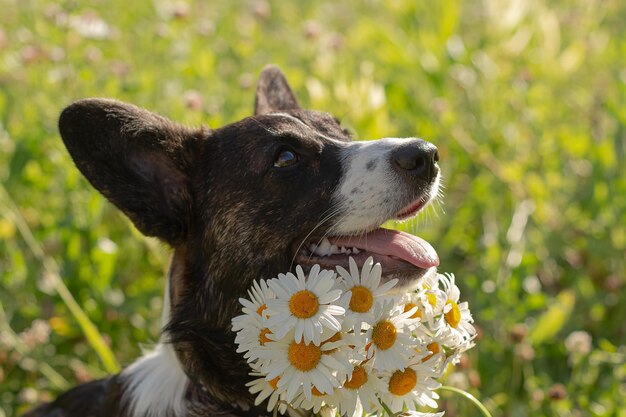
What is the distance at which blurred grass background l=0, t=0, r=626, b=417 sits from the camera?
3812mm

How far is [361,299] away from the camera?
210cm

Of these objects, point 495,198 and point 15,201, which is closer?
point 15,201

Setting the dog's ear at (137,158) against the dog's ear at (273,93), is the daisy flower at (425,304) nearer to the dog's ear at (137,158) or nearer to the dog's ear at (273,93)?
the dog's ear at (137,158)

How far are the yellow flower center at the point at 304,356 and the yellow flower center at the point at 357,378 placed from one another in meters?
0.12

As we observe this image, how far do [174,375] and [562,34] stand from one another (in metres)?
5.52

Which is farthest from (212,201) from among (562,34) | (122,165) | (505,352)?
(562,34)

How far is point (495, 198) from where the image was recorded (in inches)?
192

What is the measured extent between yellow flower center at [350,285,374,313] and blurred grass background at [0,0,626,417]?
3.67 ft

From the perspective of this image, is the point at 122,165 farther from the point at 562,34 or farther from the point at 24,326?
the point at 562,34

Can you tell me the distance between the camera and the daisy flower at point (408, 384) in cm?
213

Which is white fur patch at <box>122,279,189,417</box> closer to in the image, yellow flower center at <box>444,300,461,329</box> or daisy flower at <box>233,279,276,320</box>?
daisy flower at <box>233,279,276,320</box>

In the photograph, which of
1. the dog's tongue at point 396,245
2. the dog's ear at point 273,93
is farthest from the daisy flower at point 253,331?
the dog's ear at point 273,93

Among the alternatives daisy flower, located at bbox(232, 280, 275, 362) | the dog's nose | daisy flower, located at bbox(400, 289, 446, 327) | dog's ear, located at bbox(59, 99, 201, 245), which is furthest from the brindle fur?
daisy flower, located at bbox(232, 280, 275, 362)

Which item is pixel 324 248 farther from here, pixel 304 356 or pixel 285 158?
pixel 304 356
